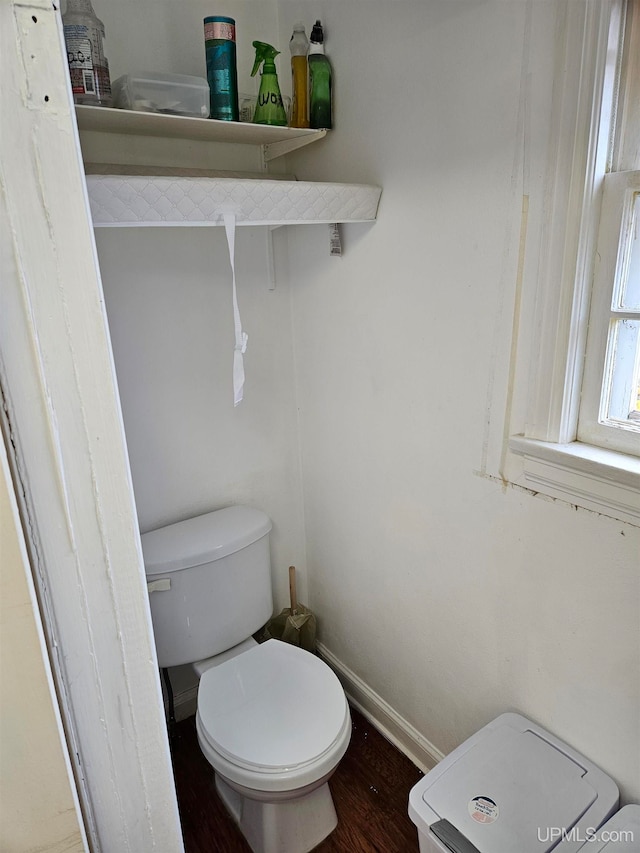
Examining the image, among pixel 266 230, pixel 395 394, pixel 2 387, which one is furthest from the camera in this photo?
pixel 266 230

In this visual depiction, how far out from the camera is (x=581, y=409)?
1152mm

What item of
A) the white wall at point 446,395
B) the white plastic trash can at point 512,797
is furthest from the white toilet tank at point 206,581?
the white plastic trash can at point 512,797

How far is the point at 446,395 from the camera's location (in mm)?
1388

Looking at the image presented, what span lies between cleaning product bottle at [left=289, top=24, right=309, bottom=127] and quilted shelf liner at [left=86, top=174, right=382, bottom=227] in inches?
11.6

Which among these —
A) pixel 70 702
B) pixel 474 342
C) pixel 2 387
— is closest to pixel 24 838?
pixel 70 702

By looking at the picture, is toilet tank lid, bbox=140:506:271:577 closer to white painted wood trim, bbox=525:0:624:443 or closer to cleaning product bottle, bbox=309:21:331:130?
white painted wood trim, bbox=525:0:624:443

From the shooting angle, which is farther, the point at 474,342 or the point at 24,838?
the point at 474,342

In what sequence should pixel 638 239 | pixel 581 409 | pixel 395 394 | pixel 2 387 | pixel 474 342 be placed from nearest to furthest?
pixel 2 387
pixel 638 239
pixel 581 409
pixel 474 342
pixel 395 394

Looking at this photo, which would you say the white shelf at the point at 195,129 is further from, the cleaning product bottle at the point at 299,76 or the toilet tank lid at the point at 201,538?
the toilet tank lid at the point at 201,538

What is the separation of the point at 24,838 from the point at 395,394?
1.19 metres

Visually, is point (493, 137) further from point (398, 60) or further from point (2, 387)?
point (2, 387)

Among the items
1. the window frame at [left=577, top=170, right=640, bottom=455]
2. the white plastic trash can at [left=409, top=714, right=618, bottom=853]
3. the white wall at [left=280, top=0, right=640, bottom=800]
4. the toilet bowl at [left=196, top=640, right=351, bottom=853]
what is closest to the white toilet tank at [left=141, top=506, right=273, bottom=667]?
the toilet bowl at [left=196, top=640, right=351, bottom=853]

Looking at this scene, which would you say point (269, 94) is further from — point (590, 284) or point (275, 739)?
point (275, 739)

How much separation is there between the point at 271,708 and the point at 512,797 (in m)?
0.58
